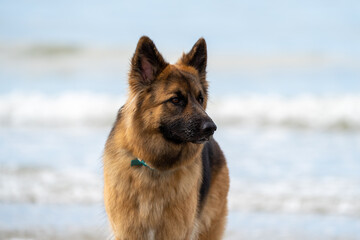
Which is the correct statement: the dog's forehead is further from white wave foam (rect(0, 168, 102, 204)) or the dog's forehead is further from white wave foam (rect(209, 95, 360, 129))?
white wave foam (rect(209, 95, 360, 129))

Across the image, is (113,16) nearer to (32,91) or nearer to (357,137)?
(32,91)

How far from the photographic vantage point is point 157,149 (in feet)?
Answer: 14.3

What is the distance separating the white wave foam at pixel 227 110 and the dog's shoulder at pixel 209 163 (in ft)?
27.7

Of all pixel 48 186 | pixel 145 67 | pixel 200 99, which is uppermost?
pixel 145 67

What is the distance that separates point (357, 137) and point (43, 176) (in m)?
7.17

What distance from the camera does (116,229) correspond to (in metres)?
4.46

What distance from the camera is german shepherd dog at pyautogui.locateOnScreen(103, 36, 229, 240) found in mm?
4250

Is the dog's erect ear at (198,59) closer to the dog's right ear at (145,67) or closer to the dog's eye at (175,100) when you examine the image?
the dog's right ear at (145,67)

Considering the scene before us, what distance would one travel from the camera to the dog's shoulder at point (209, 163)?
16.2 feet

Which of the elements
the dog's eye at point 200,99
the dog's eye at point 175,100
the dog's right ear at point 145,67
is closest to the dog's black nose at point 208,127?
the dog's eye at point 175,100

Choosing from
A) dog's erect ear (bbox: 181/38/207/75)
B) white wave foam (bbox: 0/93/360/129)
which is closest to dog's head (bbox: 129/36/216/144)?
dog's erect ear (bbox: 181/38/207/75)

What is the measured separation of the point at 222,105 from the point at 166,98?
11136 millimetres

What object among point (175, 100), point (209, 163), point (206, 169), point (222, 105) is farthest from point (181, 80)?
point (222, 105)

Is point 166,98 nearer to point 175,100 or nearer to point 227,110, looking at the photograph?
point 175,100
